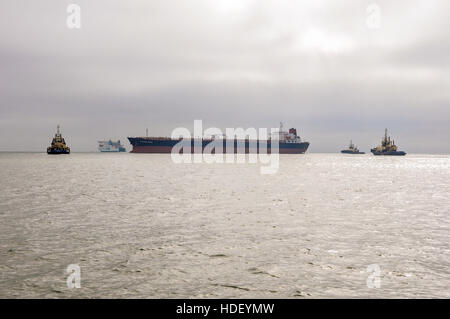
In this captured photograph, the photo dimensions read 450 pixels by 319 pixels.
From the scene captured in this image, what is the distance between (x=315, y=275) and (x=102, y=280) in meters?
6.10

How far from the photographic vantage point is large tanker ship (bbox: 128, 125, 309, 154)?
543 ft

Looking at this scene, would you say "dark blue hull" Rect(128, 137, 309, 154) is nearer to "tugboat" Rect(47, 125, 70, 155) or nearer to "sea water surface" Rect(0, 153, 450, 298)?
"tugboat" Rect(47, 125, 70, 155)

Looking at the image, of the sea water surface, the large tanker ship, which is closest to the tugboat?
the large tanker ship

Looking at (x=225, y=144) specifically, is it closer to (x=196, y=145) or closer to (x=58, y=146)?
(x=196, y=145)

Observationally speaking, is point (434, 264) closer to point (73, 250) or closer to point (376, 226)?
point (376, 226)

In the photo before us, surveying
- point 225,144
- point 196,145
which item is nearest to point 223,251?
point 196,145

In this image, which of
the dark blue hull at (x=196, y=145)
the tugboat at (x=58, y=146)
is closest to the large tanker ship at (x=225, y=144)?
the dark blue hull at (x=196, y=145)

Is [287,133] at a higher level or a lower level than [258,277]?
higher

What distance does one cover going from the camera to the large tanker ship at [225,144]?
165375 millimetres

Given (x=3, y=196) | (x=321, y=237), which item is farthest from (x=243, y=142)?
(x=321, y=237)

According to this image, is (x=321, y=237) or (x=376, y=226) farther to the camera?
(x=376, y=226)
